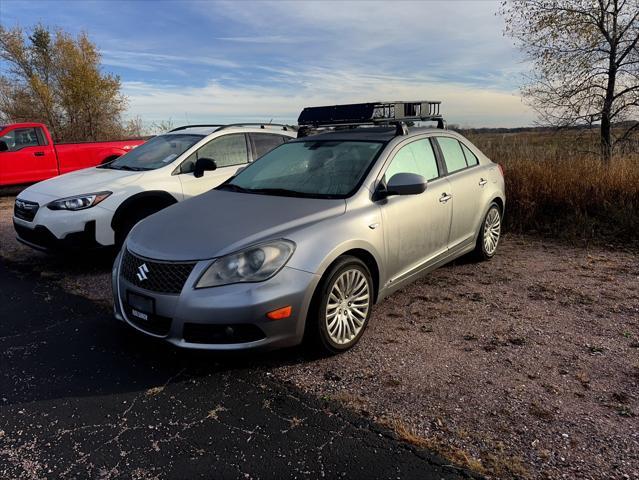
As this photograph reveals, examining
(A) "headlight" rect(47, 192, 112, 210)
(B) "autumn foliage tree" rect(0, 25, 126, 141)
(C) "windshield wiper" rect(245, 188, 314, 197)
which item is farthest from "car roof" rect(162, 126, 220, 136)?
(B) "autumn foliage tree" rect(0, 25, 126, 141)

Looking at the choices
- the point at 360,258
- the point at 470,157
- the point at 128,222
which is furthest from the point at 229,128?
the point at 360,258

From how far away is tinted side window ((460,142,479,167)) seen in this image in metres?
5.45

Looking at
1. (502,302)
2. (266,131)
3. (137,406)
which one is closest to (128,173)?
(266,131)

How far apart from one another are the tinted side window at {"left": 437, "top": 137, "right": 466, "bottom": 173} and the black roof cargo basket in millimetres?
263

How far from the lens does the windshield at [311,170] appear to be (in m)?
4.08

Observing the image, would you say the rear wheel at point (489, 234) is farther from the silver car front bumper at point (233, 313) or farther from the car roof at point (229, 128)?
the car roof at point (229, 128)

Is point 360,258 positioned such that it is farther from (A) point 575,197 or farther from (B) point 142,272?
(A) point 575,197

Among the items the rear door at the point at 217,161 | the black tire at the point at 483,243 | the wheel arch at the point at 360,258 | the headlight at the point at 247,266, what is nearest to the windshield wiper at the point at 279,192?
the wheel arch at the point at 360,258

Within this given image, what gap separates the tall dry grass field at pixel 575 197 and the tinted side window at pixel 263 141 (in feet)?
13.0

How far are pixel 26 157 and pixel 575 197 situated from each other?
479 inches

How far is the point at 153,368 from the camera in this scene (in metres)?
3.44

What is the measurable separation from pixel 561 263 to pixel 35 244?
633cm

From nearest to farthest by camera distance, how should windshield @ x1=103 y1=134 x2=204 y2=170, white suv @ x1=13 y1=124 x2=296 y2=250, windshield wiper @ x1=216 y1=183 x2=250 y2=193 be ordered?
1. windshield wiper @ x1=216 y1=183 x2=250 y2=193
2. white suv @ x1=13 y1=124 x2=296 y2=250
3. windshield @ x1=103 y1=134 x2=204 y2=170

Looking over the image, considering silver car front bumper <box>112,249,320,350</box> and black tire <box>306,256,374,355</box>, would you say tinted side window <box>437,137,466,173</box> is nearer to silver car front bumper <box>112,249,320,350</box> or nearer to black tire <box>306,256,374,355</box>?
black tire <box>306,256,374,355</box>
